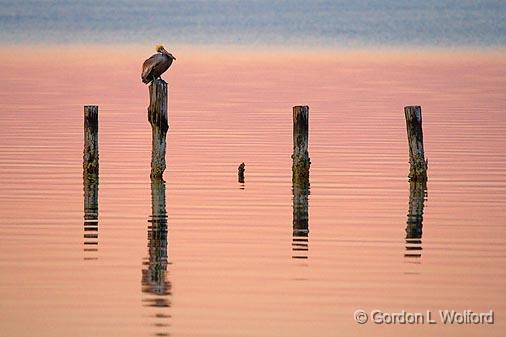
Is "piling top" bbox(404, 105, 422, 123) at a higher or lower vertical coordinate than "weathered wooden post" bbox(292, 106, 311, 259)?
higher

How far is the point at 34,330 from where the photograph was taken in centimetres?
1562

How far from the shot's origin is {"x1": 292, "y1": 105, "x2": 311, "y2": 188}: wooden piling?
26.3 m

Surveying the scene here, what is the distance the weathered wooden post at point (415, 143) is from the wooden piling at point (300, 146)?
1532 mm

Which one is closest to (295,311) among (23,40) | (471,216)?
(471,216)

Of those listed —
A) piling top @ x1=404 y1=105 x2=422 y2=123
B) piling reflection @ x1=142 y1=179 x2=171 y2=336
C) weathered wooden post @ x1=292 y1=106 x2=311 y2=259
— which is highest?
piling top @ x1=404 y1=105 x2=422 y2=123

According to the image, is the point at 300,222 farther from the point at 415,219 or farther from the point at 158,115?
the point at 158,115

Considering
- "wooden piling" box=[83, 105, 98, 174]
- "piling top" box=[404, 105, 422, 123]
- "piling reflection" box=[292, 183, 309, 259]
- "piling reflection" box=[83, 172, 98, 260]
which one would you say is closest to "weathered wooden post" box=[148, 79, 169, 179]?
"wooden piling" box=[83, 105, 98, 174]

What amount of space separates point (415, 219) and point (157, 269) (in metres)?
5.26

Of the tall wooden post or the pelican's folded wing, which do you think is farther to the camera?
the pelican's folded wing

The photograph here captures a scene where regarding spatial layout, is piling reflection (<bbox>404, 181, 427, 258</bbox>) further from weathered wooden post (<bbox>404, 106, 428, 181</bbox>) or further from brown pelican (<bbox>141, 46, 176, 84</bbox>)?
brown pelican (<bbox>141, 46, 176, 84</bbox>)

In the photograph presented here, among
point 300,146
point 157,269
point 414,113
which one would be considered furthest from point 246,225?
point 414,113

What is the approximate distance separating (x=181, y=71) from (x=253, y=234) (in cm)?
5247

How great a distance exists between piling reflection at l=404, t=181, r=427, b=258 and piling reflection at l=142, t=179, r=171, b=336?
284cm

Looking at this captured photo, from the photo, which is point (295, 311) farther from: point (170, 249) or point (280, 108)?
point (280, 108)
